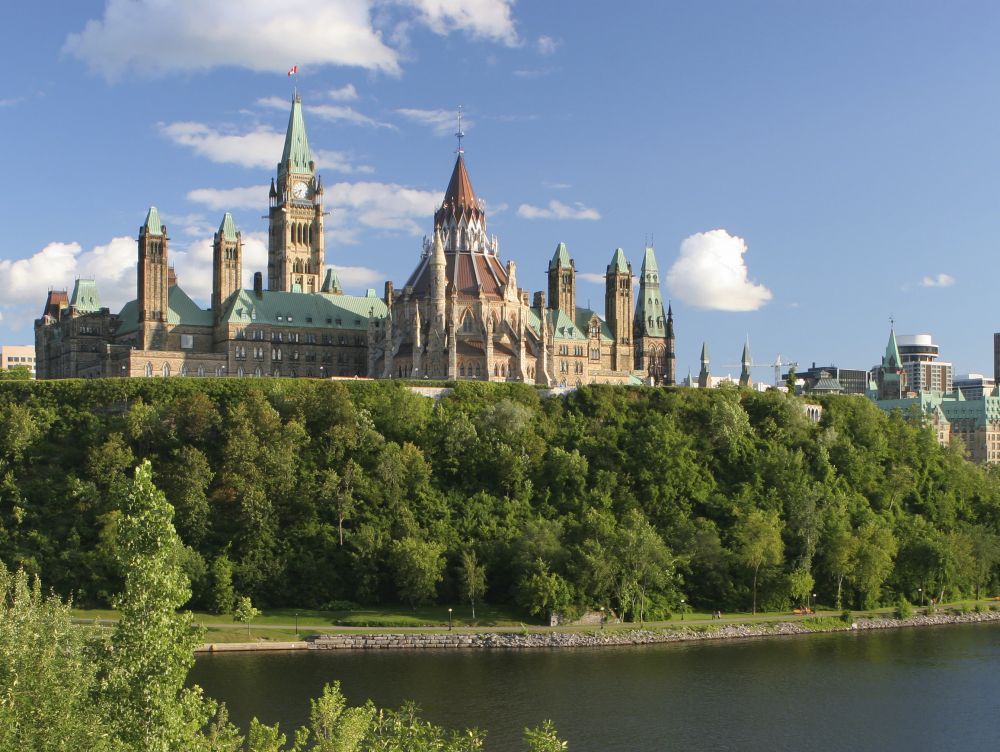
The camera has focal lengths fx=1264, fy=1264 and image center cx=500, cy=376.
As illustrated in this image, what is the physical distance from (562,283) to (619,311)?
925 centimetres

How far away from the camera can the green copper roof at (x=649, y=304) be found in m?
173

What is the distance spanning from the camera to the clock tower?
176 meters

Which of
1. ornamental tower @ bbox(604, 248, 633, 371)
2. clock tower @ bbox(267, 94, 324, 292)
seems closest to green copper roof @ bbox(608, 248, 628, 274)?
ornamental tower @ bbox(604, 248, 633, 371)

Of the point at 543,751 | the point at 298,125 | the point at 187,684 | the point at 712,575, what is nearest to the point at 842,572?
the point at 712,575

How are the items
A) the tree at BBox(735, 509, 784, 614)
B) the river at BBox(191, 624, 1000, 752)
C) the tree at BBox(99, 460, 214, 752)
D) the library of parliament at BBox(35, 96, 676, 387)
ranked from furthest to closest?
the library of parliament at BBox(35, 96, 676, 387) → the tree at BBox(735, 509, 784, 614) → the river at BBox(191, 624, 1000, 752) → the tree at BBox(99, 460, 214, 752)

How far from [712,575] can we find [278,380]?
42.8 meters

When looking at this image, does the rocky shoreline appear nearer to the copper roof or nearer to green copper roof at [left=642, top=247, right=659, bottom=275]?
the copper roof

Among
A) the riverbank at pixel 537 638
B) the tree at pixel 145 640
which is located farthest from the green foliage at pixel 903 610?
the tree at pixel 145 640

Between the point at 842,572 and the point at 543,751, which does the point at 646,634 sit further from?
the point at 543,751

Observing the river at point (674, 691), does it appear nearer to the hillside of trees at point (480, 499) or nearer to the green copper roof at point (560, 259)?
the hillside of trees at point (480, 499)

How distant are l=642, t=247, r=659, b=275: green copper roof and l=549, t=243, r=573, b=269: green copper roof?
13687 mm

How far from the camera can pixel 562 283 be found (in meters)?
166

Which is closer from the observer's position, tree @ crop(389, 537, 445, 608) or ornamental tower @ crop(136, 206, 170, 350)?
tree @ crop(389, 537, 445, 608)

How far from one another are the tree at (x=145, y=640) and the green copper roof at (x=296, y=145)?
145824mm
